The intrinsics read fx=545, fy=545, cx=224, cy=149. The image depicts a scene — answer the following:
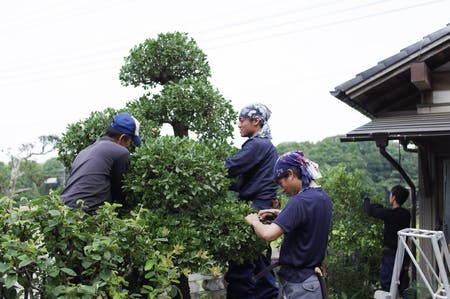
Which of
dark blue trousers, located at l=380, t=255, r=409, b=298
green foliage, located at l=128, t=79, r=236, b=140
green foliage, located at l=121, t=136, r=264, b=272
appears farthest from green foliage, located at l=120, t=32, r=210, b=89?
dark blue trousers, located at l=380, t=255, r=409, b=298

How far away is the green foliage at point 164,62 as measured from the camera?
5660 mm

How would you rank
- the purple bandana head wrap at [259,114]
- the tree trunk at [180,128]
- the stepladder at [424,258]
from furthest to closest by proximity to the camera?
the stepladder at [424,258], the tree trunk at [180,128], the purple bandana head wrap at [259,114]

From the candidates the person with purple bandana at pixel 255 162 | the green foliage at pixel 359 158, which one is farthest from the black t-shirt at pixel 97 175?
the green foliage at pixel 359 158

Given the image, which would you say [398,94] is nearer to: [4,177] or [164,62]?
[164,62]

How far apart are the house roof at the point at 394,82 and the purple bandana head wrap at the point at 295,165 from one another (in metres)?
4.08

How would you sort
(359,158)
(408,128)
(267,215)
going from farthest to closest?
1. (359,158)
2. (408,128)
3. (267,215)

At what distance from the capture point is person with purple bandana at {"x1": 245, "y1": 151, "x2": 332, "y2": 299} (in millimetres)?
3846

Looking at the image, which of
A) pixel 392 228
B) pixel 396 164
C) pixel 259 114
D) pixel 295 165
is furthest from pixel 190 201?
pixel 392 228

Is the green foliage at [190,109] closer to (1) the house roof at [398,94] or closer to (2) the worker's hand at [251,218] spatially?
(2) the worker's hand at [251,218]

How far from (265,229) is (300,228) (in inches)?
10.0

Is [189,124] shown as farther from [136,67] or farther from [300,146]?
[300,146]

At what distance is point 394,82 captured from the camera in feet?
26.3

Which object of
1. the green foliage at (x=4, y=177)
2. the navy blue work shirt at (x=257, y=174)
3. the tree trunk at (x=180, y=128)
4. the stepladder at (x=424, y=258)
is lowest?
the green foliage at (x=4, y=177)

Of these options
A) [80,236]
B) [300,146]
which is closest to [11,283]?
[80,236]
